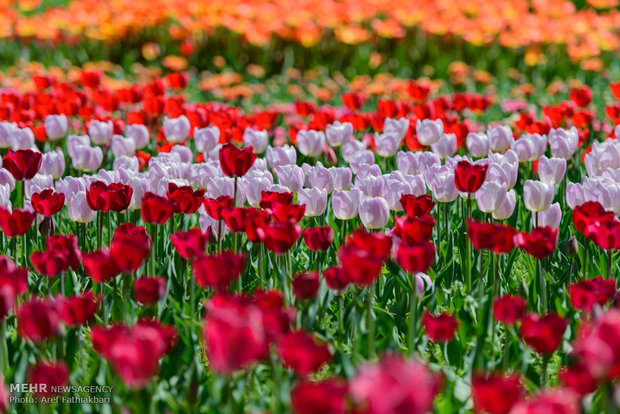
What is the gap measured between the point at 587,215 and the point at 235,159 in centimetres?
118

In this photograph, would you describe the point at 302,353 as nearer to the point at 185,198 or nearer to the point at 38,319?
the point at 38,319

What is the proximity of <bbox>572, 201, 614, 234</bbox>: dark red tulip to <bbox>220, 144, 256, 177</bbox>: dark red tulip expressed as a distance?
111cm

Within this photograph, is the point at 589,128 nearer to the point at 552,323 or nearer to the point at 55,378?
the point at 552,323

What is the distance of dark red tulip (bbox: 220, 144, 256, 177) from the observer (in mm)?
3102

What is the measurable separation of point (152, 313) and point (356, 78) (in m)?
6.20

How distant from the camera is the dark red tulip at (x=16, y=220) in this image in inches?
102

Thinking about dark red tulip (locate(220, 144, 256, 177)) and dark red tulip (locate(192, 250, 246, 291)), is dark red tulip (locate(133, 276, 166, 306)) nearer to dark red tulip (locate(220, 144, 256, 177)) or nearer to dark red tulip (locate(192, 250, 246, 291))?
dark red tulip (locate(192, 250, 246, 291))

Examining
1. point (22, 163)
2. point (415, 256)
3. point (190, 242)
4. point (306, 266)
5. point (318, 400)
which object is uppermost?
point (318, 400)

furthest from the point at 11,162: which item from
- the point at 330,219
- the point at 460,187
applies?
the point at 460,187

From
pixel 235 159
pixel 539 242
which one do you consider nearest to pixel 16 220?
pixel 235 159

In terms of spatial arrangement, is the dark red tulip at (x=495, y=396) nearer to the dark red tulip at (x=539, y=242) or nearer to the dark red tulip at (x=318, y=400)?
the dark red tulip at (x=318, y=400)

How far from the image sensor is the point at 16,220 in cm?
260

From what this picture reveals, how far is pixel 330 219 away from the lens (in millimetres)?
3598

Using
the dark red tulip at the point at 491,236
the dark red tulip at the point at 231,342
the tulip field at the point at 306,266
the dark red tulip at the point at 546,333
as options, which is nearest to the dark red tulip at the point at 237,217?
the tulip field at the point at 306,266
